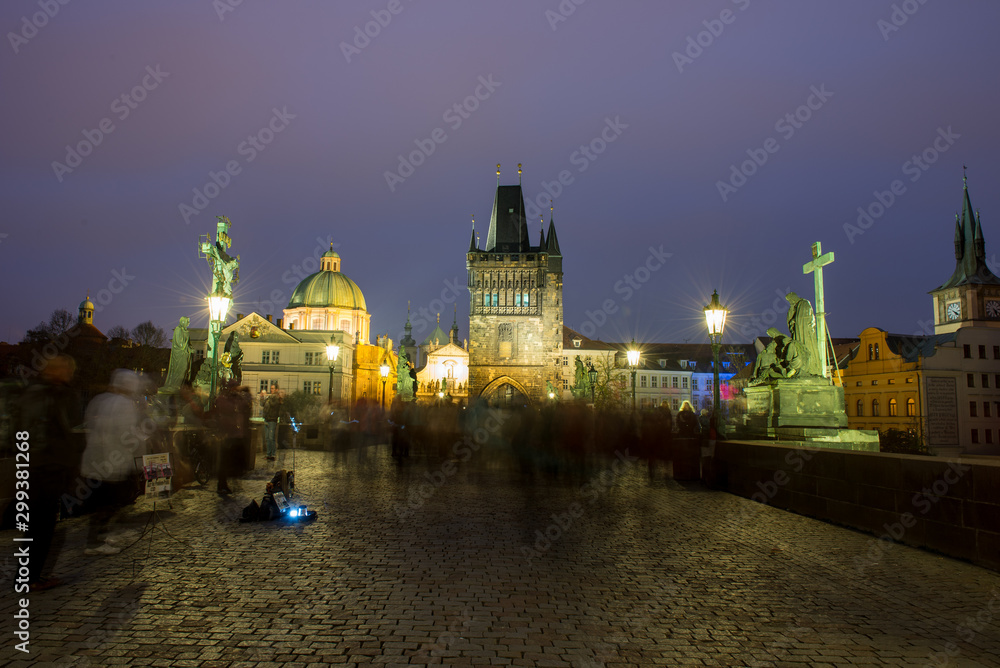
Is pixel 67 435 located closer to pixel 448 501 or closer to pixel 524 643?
pixel 524 643

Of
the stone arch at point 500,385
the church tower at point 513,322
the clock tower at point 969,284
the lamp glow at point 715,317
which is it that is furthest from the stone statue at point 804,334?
the clock tower at point 969,284

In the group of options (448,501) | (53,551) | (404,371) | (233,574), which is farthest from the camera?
(404,371)

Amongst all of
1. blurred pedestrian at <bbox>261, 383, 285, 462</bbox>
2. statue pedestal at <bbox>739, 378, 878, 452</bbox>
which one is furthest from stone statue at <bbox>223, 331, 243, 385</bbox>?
statue pedestal at <bbox>739, 378, 878, 452</bbox>

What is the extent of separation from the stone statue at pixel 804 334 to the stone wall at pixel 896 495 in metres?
3.47

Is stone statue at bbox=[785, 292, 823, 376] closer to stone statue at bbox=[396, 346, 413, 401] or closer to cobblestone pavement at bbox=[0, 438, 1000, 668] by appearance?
cobblestone pavement at bbox=[0, 438, 1000, 668]

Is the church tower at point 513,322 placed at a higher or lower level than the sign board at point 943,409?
higher

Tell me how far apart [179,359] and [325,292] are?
242 ft

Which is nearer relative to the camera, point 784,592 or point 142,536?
point 784,592

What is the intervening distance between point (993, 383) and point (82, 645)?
190 ft

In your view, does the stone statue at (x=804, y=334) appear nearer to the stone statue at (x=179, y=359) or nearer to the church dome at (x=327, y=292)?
the stone statue at (x=179, y=359)

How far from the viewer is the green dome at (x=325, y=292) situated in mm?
85250

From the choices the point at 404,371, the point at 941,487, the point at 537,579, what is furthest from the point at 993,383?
the point at 537,579

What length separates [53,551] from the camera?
5.84m

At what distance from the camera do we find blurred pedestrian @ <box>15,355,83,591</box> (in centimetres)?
482
